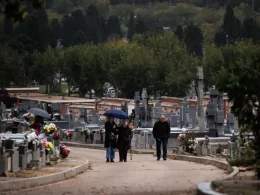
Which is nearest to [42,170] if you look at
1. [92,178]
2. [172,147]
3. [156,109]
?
[92,178]

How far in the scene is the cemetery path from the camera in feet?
77.8

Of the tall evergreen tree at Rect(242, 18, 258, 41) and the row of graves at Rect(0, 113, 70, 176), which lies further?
the tall evergreen tree at Rect(242, 18, 258, 41)

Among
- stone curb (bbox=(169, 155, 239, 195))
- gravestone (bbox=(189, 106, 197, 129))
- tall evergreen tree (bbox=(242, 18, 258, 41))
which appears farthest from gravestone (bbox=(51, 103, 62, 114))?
tall evergreen tree (bbox=(242, 18, 258, 41))

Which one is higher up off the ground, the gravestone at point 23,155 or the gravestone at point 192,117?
the gravestone at point 192,117

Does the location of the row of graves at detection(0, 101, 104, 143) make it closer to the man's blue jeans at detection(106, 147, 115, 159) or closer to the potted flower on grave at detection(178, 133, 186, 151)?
the man's blue jeans at detection(106, 147, 115, 159)

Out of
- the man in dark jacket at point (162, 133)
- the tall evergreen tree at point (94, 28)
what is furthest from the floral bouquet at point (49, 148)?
the tall evergreen tree at point (94, 28)

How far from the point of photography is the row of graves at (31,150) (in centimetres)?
2702

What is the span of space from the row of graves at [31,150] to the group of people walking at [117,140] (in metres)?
1.93

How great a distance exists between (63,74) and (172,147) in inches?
2817

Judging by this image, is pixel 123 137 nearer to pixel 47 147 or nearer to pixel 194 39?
pixel 47 147

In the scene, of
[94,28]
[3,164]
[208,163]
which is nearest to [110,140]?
[208,163]

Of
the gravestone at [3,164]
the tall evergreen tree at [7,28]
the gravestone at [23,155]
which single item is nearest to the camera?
the gravestone at [3,164]

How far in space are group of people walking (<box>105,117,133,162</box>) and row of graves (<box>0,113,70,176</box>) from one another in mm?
1925

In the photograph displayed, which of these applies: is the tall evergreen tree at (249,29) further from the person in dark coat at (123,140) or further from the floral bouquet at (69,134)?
the person in dark coat at (123,140)
